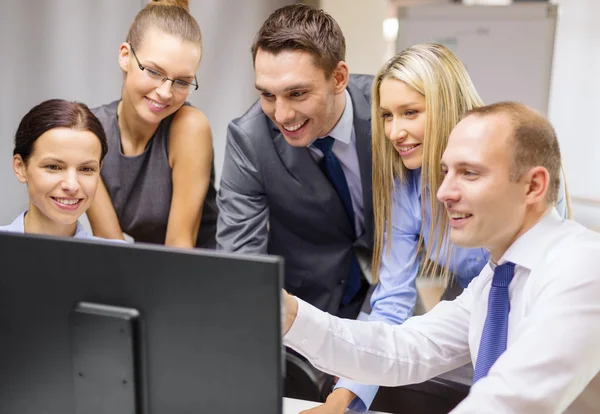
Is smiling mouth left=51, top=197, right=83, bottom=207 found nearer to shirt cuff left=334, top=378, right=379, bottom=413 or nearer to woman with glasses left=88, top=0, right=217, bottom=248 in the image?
woman with glasses left=88, top=0, right=217, bottom=248

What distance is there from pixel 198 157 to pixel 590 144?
284 centimetres

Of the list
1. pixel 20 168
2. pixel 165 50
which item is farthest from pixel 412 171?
pixel 20 168

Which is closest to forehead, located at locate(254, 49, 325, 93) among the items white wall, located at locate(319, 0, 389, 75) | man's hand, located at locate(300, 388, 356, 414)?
man's hand, located at locate(300, 388, 356, 414)

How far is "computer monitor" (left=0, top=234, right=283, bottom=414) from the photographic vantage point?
77 cm

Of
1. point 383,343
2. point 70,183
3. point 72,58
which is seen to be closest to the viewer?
point 383,343

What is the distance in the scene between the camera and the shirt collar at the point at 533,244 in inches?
48.9

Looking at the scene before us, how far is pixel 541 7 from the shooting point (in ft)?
11.4

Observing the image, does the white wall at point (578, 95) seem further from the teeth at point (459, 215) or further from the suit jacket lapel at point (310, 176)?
the teeth at point (459, 215)

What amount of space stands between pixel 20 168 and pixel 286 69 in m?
0.70

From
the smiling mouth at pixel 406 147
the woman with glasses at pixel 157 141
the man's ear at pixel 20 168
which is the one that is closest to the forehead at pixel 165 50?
the woman with glasses at pixel 157 141

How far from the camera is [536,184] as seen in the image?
1.26 metres

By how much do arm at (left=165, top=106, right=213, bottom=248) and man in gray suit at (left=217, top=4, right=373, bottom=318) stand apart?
0.21ft

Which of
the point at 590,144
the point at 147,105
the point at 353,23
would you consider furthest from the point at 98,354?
the point at 590,144

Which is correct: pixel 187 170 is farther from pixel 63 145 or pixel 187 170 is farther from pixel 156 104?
pixel 63 145
